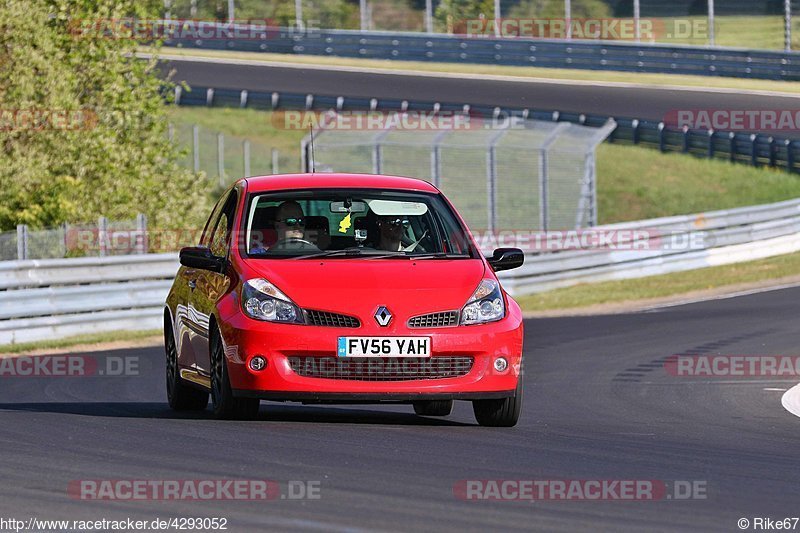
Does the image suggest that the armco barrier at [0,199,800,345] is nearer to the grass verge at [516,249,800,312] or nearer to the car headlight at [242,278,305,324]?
the grass verge at [516,249,800,312]

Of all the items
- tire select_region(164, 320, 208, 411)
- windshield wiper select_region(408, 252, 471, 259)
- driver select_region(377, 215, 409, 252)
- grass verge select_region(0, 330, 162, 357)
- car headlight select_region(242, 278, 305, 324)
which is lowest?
grass verge select_region(0, 330, 162, 357)

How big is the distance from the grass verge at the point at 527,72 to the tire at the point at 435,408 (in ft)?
108

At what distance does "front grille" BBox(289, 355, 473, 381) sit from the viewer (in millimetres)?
9055

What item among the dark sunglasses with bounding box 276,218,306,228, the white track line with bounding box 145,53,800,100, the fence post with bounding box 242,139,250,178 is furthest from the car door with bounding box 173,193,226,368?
the white track line with bounding box 145,53,800,100

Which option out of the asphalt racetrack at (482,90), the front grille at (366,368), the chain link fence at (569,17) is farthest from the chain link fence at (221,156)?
the front grille at (366,368)

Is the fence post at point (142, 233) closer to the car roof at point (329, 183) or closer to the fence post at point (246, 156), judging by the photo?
the car roof at point (329, 183)

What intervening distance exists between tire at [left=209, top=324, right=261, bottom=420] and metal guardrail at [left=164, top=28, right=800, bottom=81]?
30603 millimetres

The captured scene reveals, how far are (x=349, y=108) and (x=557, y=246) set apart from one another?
16891 mm

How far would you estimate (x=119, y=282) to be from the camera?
69.0 ft

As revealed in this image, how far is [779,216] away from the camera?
29.2 metres

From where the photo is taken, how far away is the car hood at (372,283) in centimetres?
907

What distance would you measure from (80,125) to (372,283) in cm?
1687

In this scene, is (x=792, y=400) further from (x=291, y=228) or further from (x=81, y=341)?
(x=81, y=341)

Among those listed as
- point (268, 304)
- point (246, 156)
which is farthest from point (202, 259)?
point (246, 156)
